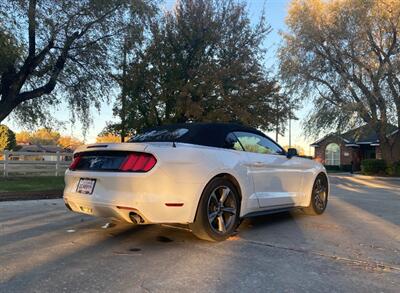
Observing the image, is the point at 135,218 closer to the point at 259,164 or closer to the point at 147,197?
the point at 147,197

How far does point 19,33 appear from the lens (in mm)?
14727

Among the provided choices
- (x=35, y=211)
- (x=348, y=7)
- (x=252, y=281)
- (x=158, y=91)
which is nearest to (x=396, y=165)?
(x=348, y=7)

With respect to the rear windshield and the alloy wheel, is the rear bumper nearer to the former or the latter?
the alloy wheel

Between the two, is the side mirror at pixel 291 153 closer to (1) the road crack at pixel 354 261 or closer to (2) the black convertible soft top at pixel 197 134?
(2) the black convertible soft top at pixel 197 134

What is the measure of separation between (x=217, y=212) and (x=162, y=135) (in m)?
1.52

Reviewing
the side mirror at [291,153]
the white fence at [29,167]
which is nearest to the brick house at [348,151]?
the white fence at [29,167]

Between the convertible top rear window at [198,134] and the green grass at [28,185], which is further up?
the convertible top rear window at [198,134]

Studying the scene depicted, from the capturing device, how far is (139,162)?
5.25 metres

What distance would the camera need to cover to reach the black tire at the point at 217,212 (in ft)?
17.8

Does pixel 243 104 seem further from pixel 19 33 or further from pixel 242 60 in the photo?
pixel 19 33

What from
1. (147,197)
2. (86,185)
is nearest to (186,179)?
(147,197)

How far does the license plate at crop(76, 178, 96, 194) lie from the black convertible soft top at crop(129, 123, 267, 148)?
122cm

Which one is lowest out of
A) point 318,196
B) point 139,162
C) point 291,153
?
point 318,196

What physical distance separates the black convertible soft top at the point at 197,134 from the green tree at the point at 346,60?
2400 centimetres
